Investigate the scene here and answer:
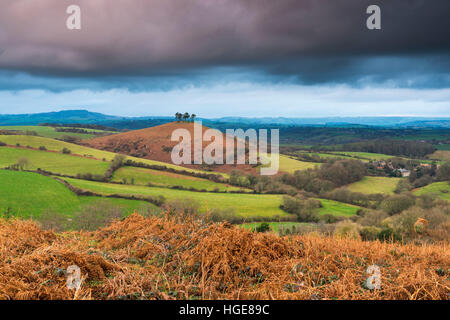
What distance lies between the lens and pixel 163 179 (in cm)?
8600

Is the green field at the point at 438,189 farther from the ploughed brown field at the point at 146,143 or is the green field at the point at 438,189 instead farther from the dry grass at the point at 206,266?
the dry grass at the point at 206,266

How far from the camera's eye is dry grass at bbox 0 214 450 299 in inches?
178

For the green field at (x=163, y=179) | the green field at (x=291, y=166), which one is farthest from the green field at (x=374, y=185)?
the green field at (x=163, y=179)

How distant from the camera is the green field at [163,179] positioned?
8244 cm

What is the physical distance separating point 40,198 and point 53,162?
40632mm

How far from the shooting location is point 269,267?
5.64m

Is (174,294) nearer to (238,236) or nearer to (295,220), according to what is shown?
(238,236)

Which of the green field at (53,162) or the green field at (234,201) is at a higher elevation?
the green field at (53,162)

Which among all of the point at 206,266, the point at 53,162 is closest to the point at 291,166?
the point at 53,162

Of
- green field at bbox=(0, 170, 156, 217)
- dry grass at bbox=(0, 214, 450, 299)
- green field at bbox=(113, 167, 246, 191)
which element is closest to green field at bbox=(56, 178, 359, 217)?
green field at bbox=(0, 170, 156, 217)

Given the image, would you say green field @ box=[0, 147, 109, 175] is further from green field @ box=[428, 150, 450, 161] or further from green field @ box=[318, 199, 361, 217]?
green field @ box=[428, 150, 450, 161]

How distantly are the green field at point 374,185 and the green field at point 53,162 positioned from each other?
256 ft

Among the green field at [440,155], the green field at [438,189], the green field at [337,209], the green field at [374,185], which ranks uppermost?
the green field at [440,155]

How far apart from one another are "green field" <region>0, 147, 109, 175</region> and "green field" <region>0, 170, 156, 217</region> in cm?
1689
